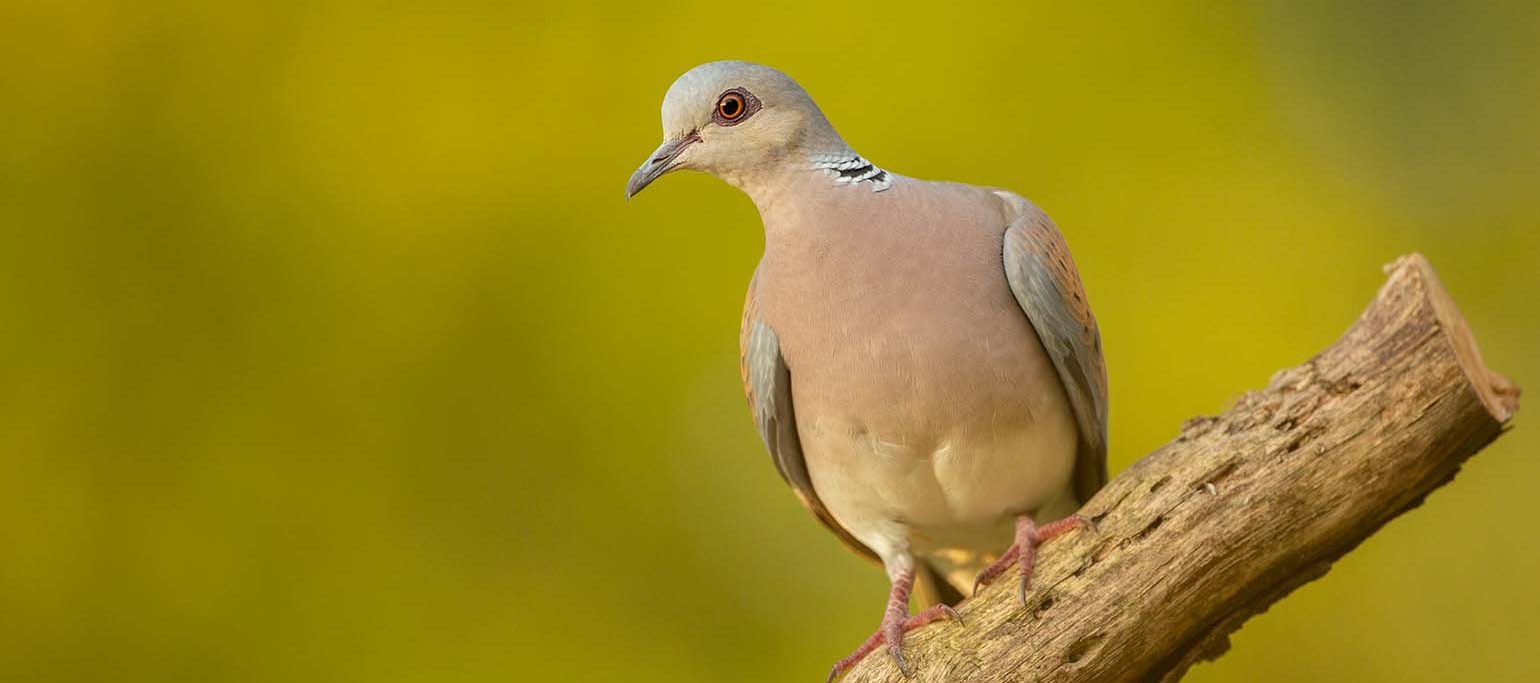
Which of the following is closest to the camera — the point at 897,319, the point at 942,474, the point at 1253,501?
the point at 1253,501

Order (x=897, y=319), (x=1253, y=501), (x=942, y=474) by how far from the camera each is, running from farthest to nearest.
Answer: (x=942, y=474) → (x=897, y=319) → (x=1253, y=501)

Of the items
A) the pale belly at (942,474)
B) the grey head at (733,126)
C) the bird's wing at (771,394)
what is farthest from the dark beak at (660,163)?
the pale belly at (942,474)

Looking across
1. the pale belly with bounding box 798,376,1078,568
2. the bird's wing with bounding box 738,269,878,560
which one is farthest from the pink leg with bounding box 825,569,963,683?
the bird's wing with bounding box 738,269,878,560

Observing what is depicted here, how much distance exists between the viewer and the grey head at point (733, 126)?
2.45 meters

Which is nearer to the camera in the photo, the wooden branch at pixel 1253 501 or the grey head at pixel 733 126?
the wooden branch at pixel 1253 501

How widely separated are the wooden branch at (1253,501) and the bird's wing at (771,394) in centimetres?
51

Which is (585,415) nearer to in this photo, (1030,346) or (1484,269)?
(1030,346)

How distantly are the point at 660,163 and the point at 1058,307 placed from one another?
73 cm

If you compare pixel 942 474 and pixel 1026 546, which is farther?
pixel 942 474

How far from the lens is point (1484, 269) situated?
4395 mm

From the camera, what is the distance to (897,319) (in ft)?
7.89

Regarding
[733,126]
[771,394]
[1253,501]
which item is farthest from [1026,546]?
[733,126]

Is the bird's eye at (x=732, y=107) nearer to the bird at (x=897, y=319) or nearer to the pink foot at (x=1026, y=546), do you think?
the bird at (x=897, y=319)

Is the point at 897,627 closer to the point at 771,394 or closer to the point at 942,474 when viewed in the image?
the point at 942,474
